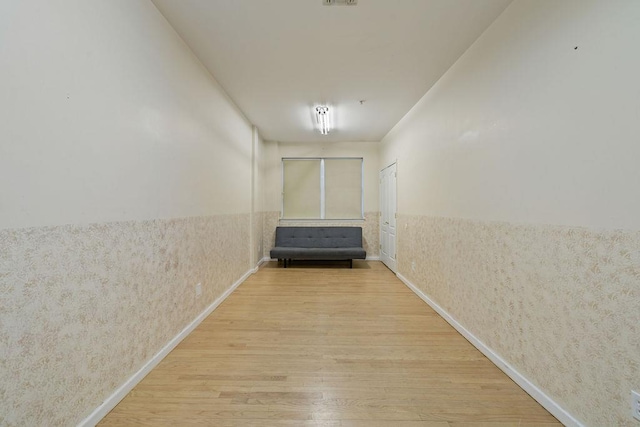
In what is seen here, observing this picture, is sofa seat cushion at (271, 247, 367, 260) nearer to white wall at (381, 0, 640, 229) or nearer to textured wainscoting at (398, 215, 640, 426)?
white wall at (381, 0, 640, 229)

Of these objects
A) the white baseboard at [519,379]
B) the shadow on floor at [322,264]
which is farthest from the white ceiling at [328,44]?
the shadow on floor at [322,264]

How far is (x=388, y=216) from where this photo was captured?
208 inches

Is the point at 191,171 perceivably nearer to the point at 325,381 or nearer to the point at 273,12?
the point at 273,12

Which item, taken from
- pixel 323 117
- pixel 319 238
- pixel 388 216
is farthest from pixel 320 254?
pixel 323 117

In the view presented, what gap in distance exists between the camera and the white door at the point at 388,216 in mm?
4891

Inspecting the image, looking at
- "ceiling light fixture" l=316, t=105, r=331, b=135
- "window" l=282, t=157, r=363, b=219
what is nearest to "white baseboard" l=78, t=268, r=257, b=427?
"ceiling light fixture" l=316, t=105, r=331, b=135

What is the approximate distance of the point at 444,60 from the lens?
2639mm

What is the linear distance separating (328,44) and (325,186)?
387cm

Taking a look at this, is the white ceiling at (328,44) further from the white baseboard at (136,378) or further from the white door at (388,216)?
the white baseboard at (136,378)

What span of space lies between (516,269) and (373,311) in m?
1.62

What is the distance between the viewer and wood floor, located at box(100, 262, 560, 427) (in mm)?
1517

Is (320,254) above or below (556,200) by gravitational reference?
below

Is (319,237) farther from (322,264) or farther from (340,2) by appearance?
(340,2)

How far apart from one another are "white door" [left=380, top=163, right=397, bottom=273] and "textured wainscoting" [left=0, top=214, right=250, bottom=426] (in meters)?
3.68
